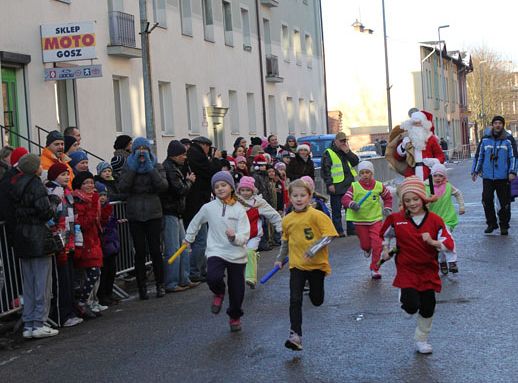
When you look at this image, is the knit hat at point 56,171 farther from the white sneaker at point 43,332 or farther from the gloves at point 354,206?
the gloves at point 354,206

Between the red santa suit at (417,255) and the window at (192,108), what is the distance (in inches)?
932

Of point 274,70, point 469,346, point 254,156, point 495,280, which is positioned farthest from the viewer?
point 274,70

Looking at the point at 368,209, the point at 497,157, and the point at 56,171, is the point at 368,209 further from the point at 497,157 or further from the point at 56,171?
the point at 497,157

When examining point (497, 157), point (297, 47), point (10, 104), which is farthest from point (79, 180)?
point (297, 47)

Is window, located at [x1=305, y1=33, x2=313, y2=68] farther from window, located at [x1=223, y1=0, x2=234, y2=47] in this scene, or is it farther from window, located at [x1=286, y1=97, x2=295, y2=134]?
window, located at [x1=223, y1=0, x2=234, y2=47]

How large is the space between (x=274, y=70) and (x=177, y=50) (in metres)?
10.9

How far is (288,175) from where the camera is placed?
17906mm

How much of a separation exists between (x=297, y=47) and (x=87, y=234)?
118ft

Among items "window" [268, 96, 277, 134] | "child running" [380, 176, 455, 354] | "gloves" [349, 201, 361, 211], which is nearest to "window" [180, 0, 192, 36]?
"window" [268, 96, 277, 134]

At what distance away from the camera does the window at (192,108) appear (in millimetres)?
31102

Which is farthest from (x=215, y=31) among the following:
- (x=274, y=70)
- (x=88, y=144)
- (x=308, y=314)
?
(x=308, y=314)

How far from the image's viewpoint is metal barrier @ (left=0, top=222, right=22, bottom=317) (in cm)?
982

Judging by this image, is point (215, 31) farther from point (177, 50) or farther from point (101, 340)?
point (101, 340)

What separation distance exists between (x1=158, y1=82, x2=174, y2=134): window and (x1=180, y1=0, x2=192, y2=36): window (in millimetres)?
2519
